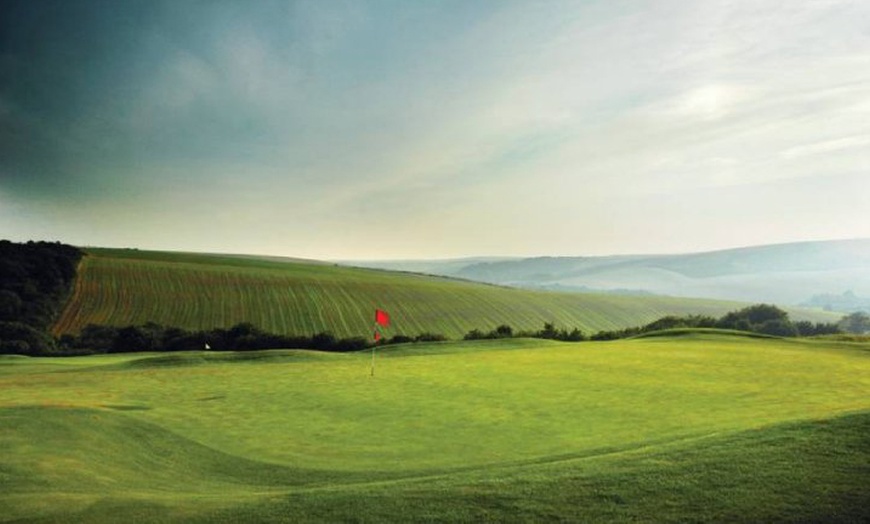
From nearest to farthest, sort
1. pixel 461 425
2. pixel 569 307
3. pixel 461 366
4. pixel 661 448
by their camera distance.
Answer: pixel 661 448 → pixel 461 425 → pixel 461 366 → pixel 569 307

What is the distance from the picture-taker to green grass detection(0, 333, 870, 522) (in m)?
7.21

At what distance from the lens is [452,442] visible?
40.5ft

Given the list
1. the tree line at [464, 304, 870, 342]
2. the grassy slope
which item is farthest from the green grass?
the grassy slope

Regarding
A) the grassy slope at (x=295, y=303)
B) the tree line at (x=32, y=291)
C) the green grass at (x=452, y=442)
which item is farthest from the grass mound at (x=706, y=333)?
the tree line at (x=32, y=291)

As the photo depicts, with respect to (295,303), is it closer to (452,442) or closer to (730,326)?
(730,326)

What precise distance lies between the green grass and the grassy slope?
4229 centimetres

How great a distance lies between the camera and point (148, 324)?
5853cm

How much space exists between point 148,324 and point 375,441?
54.5 meters

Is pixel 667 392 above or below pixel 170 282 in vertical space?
below

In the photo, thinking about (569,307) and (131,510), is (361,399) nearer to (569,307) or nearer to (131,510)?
(131,510)

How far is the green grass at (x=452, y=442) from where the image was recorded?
7215 mm

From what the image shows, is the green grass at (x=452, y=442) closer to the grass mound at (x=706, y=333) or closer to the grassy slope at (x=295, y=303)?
the grass mound at (x=706, y=333)

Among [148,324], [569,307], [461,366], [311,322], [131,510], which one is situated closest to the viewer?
[131,510]

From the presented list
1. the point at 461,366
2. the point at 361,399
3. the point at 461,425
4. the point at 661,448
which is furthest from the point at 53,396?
the point at 661,448
